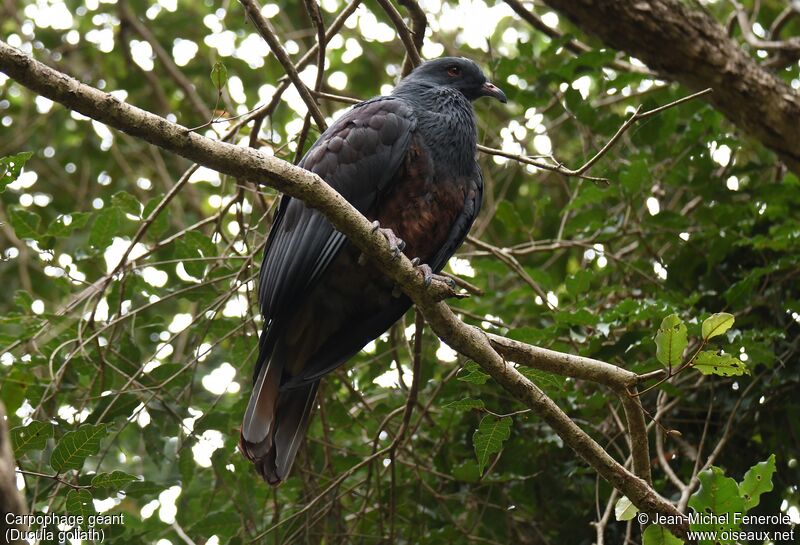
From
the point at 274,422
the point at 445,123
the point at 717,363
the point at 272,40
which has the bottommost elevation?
the point at 717,363

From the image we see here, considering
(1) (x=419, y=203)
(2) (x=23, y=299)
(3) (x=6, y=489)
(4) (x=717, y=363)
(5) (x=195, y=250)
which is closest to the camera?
(3) (x=6, y=489)

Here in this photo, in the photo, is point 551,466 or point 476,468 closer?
point 476,468

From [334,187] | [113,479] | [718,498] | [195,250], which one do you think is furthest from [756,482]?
[195,250]

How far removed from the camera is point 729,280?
180 inches

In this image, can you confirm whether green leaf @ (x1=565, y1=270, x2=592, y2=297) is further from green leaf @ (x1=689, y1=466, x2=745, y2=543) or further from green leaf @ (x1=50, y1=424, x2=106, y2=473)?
green leaf @ (x1=50, y1=424, x2=106, y2=473)

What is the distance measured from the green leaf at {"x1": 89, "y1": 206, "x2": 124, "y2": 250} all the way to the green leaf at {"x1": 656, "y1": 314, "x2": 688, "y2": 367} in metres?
2.60

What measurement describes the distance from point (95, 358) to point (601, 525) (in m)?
2.52

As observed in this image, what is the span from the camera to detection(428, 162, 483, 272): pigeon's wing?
3955 mm

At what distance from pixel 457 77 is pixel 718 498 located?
2.66 m

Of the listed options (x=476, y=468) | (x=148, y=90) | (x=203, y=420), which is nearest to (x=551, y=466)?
(x=476, y=468)

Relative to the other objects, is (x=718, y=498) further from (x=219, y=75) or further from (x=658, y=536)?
(x=219, y=75)

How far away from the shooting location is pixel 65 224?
3.96 m

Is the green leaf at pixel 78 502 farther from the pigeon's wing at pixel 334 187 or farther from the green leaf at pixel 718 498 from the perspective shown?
the green leaf at pixel 718 498

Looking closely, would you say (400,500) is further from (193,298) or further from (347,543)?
(193,298)
